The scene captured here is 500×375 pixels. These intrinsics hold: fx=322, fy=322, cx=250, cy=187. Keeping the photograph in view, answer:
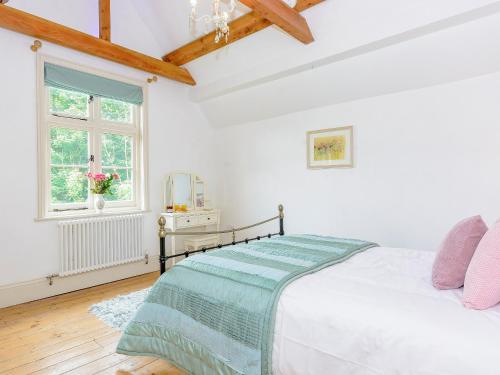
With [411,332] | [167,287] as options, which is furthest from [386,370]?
[167,287]

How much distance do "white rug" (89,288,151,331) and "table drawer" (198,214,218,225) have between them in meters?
1.31

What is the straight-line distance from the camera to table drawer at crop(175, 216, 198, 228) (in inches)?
163

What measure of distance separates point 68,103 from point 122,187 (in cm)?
114

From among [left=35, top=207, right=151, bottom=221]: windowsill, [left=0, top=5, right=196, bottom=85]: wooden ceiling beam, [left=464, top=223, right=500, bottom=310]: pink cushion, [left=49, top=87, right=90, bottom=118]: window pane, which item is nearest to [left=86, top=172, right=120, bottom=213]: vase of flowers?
[left=35, top=207, right=151, bottom=221]: windowsill

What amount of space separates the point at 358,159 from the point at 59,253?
11.3 feet

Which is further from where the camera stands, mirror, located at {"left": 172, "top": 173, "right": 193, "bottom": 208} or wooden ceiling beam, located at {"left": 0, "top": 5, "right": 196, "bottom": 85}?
mirror, located at {"left": 172, "top": 173, "right": 193, "bottom": 208}

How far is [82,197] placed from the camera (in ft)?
12.3

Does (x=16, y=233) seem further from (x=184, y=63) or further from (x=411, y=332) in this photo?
(x=411, y=332)

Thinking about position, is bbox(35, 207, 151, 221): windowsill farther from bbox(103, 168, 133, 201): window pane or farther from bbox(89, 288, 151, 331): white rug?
bbox(89, 288, 151, 331): white rug

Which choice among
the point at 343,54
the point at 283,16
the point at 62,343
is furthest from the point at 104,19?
the point at 62,343

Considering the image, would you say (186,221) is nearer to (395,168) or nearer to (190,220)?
(190,220)

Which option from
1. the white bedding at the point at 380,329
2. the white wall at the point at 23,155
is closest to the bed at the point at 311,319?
the white bedding at the point at 380,329

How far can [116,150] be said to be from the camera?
405 cm

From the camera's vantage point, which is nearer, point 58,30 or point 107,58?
point 58,30
